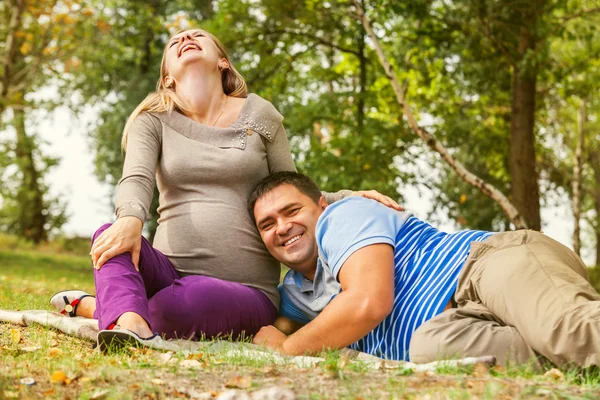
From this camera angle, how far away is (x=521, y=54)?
1085cm

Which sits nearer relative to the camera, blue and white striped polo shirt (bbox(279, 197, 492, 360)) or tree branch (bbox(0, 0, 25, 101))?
blue and white striped polo shirt (bbox(279, 197, 492, 360))

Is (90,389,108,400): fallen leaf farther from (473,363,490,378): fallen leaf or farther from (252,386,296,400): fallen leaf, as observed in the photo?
(473,363,490,378): fallen leaf

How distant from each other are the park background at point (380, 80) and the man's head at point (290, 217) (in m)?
6.08

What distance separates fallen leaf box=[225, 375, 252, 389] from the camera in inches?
101

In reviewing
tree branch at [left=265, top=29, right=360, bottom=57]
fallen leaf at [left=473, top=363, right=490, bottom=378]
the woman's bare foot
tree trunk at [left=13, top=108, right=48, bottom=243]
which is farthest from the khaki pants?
tree trunk at [left=13, top=108, right=48, bottom=243]

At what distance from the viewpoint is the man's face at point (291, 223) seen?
3.89m

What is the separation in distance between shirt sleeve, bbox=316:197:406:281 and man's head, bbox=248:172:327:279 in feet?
0.87

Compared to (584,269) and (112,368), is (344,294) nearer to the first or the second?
(112,368)

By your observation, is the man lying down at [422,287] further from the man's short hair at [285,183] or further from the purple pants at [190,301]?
the purple pants at [190,301]

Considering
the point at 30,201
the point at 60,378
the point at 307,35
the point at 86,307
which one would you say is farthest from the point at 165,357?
the point at 30,201

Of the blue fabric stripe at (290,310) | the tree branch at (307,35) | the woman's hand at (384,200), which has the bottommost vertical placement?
the blue fabric stripe at (290,310)

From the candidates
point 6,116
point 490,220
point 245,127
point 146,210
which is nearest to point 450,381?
point 146,210

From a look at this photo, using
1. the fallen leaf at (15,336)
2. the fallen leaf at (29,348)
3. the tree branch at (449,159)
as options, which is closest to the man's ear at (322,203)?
the fallen leaf at (29,348)

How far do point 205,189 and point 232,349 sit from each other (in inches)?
44.6
